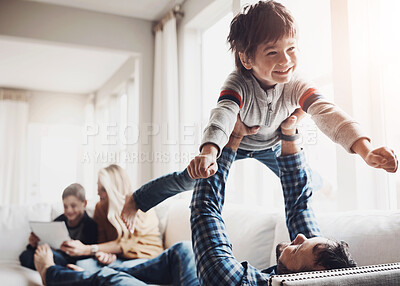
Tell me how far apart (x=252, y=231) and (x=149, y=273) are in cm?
46

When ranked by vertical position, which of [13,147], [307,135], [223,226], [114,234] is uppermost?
[13,147]

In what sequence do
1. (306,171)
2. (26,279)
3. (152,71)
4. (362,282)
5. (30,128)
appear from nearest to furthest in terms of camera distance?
(362,282) < (306,171) < (26,279) < (152,71) < (30,128)

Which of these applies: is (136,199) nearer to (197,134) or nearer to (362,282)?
(362,282)

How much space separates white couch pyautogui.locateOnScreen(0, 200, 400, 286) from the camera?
0.96 meters

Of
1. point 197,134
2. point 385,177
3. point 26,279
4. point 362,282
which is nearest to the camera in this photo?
point 362,282

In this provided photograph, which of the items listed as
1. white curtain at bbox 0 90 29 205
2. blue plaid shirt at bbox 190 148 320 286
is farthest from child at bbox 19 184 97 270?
white curtain at bbox 0 90 29 205

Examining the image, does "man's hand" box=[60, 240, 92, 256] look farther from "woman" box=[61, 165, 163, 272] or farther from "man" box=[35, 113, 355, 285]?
"man" box=[35, 113, 355, 285]

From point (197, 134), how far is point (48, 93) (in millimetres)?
3580

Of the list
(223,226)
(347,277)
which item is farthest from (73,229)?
(347,277)

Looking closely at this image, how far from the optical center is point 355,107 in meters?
1.37

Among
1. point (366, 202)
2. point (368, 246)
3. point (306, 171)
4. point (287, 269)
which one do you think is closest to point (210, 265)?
point (287, 269)

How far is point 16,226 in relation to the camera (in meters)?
1.98

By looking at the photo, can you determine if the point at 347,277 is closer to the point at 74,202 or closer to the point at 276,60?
the point at 276,60

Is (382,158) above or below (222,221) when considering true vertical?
above
